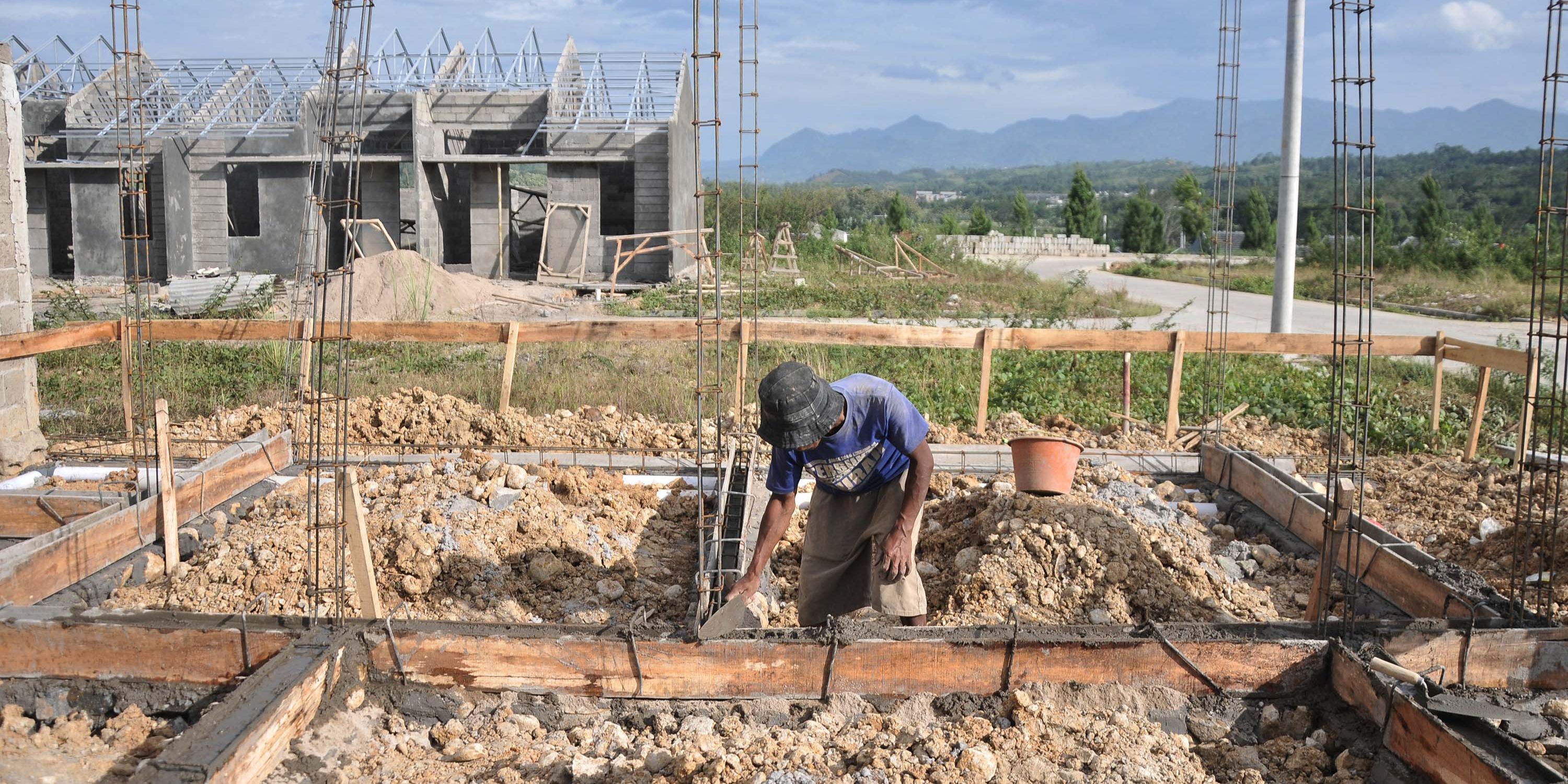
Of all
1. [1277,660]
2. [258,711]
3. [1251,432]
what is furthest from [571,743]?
[1251,432]

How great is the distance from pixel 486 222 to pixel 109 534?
61.6ft

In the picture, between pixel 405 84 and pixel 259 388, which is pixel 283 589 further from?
pixel 405 84

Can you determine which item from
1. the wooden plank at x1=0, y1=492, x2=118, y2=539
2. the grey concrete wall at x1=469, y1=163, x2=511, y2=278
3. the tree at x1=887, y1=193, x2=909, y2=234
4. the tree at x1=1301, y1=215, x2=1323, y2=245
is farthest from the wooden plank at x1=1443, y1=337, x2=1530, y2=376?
the tree at x1=887, y1=193, x2=909, y2=234

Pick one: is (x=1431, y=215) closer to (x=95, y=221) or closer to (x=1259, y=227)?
(x=1259, y=227)

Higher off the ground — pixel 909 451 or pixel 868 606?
pixel 909 451

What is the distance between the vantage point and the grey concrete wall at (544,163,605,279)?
22891mm

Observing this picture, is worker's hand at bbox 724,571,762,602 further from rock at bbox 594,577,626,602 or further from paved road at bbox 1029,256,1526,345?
paved road at bbox 1029,256,1526,345

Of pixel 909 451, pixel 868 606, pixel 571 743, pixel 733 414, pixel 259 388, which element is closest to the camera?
pixel 571 743

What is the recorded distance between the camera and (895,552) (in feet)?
14.4

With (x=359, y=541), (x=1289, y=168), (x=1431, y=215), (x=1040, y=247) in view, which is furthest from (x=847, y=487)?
(x=1040, y=247)

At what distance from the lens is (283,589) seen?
16.6ft

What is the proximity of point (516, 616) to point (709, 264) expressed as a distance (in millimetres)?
18837

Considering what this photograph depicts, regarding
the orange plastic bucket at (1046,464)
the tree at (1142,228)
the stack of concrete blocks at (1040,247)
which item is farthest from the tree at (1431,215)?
the orange plastic bucket at (1046,464)

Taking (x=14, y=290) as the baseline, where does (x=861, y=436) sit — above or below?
below
